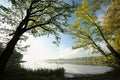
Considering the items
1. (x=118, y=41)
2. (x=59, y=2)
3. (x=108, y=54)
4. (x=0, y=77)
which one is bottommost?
(x=0, y=77)

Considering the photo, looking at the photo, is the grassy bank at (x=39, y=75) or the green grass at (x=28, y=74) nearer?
the green grass at (x=28, y=74)

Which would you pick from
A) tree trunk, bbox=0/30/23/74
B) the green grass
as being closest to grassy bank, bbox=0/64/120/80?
the green grass

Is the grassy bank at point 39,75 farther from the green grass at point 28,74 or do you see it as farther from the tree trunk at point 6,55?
the tree trunk at point 6,55

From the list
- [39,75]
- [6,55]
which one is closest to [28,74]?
[39,75]

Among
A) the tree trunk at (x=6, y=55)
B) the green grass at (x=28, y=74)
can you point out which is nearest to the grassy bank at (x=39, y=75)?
the green grass at (x=28, y=74)

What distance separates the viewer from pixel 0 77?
39.0 feet

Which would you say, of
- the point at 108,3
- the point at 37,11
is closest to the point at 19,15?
the point at 37,11

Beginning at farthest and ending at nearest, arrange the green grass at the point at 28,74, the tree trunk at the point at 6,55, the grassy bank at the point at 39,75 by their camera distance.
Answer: the tree trunk at the point at 6,55 → the grassy bank at the point at 39,75 → the green grass at the point at 28,74

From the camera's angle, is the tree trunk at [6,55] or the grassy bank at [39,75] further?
the tree trunk at [6,55]

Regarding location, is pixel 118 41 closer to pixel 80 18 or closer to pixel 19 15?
pixel 80 18

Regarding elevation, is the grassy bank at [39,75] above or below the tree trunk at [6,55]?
below

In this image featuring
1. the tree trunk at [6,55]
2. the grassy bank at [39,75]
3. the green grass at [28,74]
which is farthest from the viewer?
the tree trunk at [6,55]

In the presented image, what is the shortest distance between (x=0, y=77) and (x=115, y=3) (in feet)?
33.9

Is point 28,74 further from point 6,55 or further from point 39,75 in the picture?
point 6,55
